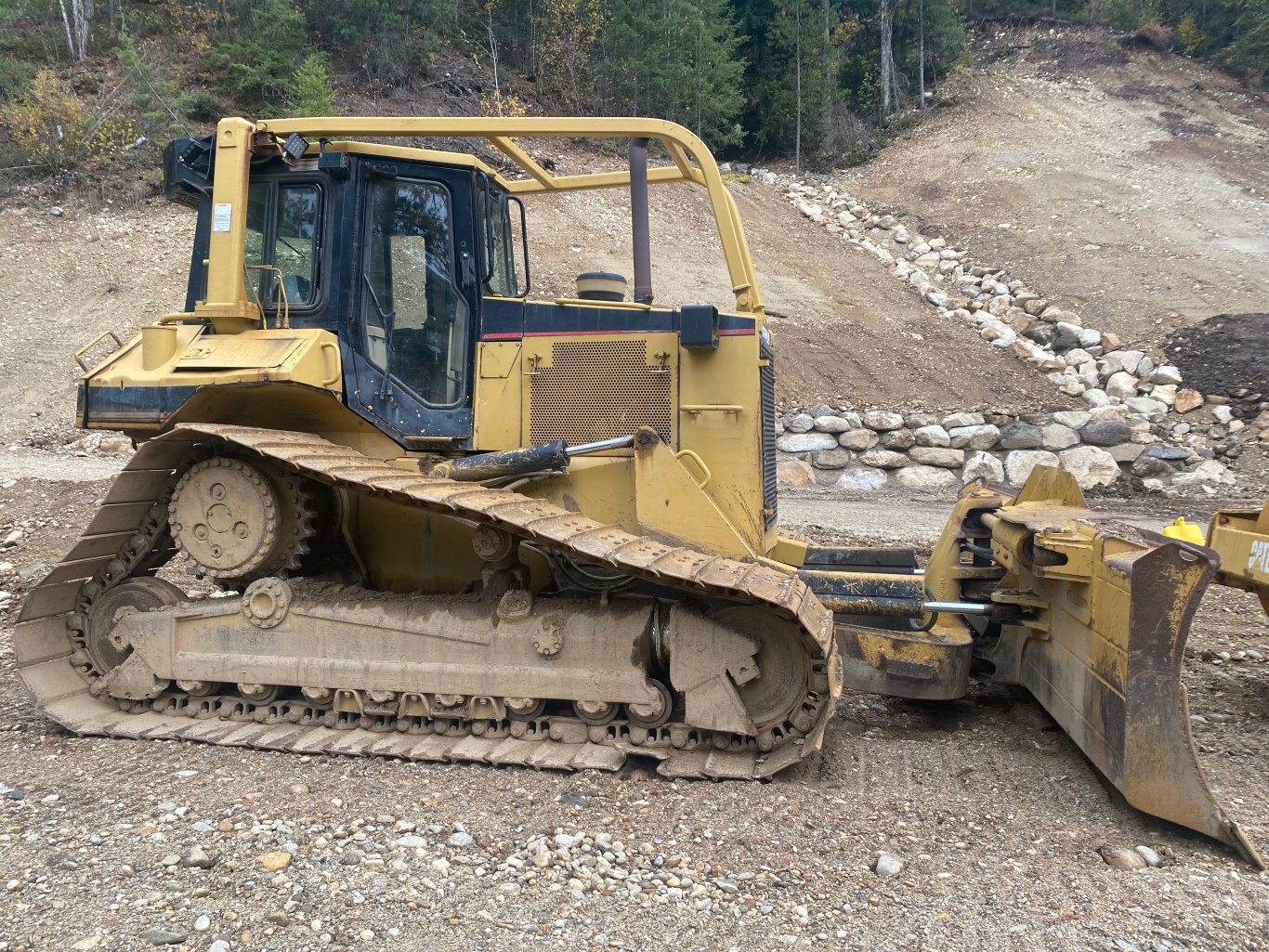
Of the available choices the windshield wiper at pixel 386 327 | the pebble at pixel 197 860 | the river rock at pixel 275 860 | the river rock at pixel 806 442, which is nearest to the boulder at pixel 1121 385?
the river rock at pixel 806 442

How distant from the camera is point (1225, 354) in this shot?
14.4m

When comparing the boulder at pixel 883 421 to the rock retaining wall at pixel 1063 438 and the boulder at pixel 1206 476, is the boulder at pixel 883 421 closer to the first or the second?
the rock retaining wall at pixel 1063 438

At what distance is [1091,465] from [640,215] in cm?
1027

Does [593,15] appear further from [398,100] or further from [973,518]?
[973,518]

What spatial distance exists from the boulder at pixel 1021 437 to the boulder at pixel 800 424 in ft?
8.97

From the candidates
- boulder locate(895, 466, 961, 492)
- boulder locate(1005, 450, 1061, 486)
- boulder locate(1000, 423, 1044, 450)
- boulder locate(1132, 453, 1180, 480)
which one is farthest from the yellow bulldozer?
boulder locate(1132, 453, 1180, 480)

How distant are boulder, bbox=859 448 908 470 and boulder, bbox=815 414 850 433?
506 mm

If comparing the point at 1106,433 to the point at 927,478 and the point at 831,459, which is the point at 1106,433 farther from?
the point at 831,459

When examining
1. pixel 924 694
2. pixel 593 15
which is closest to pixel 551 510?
pixel 924 694

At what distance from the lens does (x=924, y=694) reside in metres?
4.59

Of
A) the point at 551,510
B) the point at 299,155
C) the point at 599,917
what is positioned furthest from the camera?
the point at 299,155

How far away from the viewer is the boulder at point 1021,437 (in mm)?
12688

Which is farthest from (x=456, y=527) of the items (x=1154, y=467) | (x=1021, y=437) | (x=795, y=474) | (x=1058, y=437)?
(x=1154, y=467)

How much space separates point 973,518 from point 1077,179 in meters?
21.2
